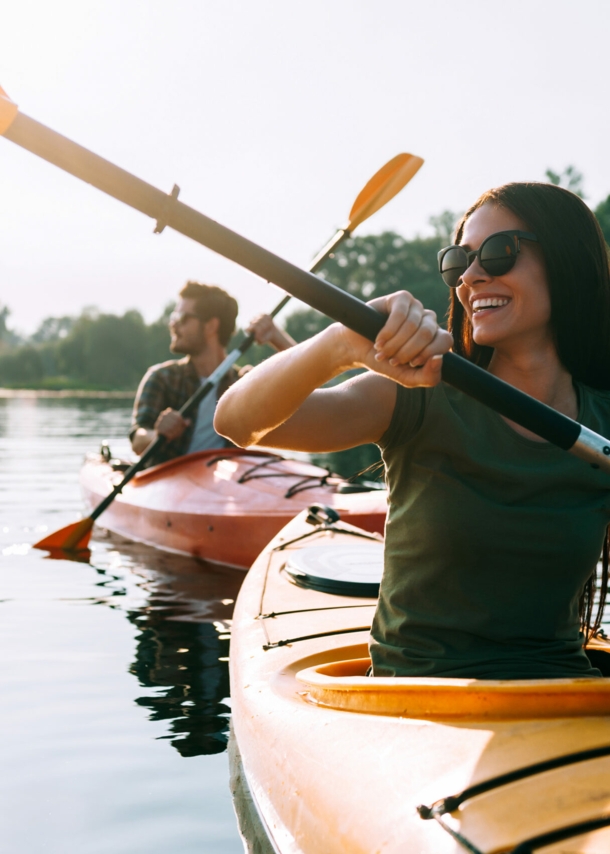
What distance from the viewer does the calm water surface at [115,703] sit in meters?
2.46

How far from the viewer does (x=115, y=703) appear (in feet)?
11.0

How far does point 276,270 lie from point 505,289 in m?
0.54

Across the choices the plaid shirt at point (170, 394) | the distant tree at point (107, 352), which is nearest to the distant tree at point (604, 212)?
the distant tree at point (107, 352)

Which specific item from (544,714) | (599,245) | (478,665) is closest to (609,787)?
(544,714)

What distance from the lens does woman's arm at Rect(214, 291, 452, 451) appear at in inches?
57.0

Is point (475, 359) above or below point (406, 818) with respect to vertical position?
above

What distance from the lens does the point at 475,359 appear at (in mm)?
2043

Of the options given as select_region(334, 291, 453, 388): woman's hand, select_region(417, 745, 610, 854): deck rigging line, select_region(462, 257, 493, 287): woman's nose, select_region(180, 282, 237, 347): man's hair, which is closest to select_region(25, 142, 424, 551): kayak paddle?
select_region(180, 282, 237, 347): man's hair

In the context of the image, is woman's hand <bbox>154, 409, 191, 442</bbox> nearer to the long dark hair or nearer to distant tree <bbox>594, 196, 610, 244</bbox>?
the long dark hair

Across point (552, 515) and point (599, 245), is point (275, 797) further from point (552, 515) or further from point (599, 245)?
point (599, 245)

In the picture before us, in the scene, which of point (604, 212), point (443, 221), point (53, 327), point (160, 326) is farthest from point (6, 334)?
point (604, 212)

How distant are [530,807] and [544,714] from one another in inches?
12.1

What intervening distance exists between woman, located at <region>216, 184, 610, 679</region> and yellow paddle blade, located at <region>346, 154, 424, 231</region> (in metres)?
0.80

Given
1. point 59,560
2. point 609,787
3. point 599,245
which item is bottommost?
point 59,560
